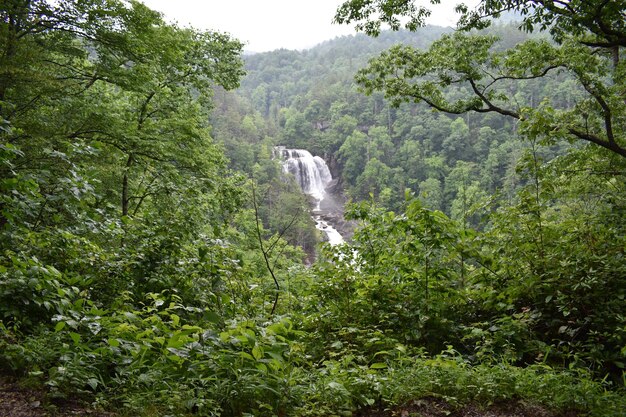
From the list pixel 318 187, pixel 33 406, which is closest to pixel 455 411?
pixel 33 406

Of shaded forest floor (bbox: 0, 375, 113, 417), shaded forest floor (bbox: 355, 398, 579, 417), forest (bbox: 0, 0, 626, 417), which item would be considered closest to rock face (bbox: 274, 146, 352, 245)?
forest (bbox: 0, 0, 626, 417)

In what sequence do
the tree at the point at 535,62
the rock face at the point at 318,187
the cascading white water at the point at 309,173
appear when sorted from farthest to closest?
the cascading white water at the point at 309,173, the rock face at the point at 318,187, the tree at the point at 535,62

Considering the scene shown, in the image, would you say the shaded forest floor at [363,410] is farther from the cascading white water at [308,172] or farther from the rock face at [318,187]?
the cascading white water at [308,172]

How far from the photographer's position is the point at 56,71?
8.69 meters

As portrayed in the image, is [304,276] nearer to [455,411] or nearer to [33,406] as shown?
[455,411]

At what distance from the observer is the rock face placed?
5794cm

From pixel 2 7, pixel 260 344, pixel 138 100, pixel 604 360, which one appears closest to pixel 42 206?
pixel 260 344

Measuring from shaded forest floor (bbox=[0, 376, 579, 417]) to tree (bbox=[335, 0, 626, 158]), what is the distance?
17.3ft

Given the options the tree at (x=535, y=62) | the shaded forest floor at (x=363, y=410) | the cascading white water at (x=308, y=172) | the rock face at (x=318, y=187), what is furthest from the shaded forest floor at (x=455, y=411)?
the cascading white water at (x=308, y=172)

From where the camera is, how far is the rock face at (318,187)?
2281 inches

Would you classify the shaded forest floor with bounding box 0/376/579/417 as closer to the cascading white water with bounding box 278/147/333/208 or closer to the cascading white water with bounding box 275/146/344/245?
the cascading white water with bounding box 275/146/344/245

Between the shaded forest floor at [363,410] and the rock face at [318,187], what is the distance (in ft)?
170

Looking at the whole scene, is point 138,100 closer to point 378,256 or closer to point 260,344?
point 378,256

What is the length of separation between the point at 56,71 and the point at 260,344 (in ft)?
28.8
